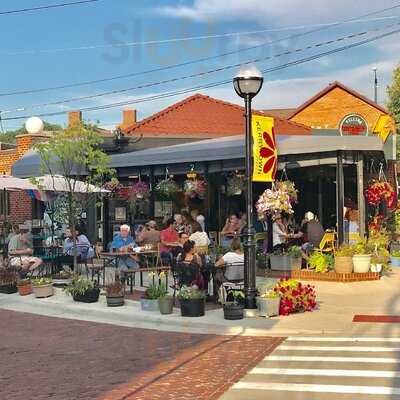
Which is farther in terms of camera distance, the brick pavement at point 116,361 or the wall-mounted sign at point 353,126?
the wall-mounted sign at point 353,126

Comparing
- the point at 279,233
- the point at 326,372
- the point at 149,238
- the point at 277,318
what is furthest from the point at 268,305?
the point at 149,238

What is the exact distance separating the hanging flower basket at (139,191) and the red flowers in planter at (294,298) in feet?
31.1

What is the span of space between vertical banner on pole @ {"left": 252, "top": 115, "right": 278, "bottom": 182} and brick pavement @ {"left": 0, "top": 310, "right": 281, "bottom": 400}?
5895 millimetres

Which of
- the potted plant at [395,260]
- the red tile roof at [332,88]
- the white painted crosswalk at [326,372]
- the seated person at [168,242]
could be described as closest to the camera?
the white painted crosswalk at [326,372]

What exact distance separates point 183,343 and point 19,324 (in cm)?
327

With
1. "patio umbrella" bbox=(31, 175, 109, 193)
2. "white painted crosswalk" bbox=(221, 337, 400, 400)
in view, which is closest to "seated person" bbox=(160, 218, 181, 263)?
"patio umbrella" bbox=(31, 175, 109, 193)

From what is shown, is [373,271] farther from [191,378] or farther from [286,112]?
[286,112]

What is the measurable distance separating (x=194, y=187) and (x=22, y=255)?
5.67 meters

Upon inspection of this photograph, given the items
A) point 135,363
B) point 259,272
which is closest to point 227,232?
point 259,272

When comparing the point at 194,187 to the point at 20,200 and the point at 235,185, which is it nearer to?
the point at 235,185

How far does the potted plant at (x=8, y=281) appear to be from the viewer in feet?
45.6

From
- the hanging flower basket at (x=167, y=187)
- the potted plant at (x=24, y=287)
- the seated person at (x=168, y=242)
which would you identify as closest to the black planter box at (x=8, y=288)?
the potted plant at (x=24, y=287)

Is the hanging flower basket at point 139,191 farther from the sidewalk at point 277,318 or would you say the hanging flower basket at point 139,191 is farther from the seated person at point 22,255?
the sidewalk at point 277,318

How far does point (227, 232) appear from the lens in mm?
17453
